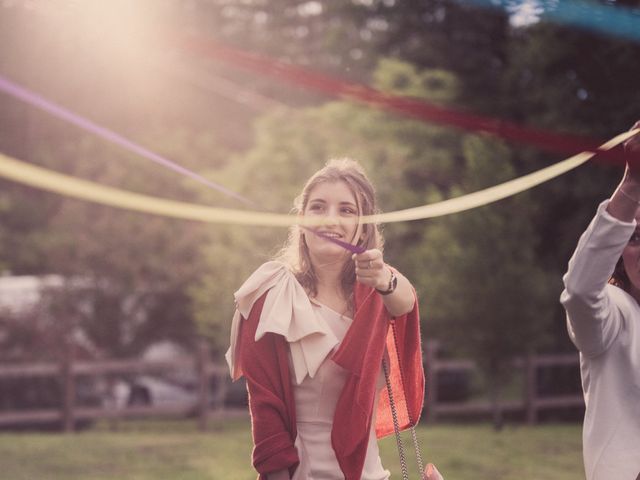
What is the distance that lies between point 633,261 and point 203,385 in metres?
11.3

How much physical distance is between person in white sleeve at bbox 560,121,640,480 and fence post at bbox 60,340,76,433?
11335 mm

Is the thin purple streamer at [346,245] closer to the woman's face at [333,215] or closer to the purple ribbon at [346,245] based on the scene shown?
the purple ribbon at [346,245]

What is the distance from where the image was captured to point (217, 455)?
33.6 ft

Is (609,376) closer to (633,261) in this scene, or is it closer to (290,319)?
(633,261)

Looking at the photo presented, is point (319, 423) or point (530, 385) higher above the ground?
point (319, 423)

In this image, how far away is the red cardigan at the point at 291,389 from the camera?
103 inches

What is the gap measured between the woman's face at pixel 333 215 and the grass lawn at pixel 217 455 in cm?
596

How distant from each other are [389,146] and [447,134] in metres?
1.32

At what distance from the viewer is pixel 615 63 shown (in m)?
10.9

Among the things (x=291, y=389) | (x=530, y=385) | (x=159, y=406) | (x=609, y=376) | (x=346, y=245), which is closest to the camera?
(x=346, y=245)

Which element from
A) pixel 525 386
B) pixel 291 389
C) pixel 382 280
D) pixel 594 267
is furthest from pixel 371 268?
pixel 525 386

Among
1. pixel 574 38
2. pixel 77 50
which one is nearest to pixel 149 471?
pixel 574 38

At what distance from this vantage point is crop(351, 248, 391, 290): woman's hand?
253cm

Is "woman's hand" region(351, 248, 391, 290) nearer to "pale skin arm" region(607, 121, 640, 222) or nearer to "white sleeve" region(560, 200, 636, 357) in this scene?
"white sleeve" region(560, 200, 636, 357)
